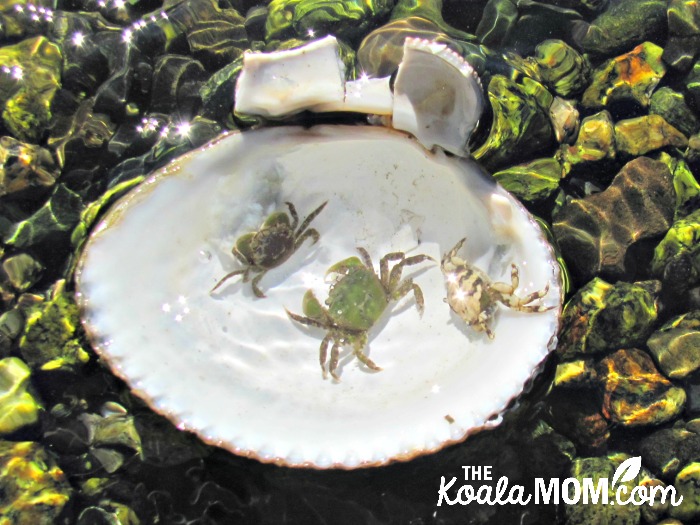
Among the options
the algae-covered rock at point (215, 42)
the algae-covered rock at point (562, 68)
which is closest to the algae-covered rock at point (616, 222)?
the algae-covered rock at point (562, 68)

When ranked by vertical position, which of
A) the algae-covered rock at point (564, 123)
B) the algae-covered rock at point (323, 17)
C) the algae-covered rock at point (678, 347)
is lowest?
the algae-covered rock at point (678, 347)

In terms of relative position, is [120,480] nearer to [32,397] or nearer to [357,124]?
[32,397]

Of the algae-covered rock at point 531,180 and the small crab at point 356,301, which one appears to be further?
the algae-covered rock at point 531,180

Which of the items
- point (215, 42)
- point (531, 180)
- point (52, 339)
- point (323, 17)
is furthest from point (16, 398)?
point (531, 180)

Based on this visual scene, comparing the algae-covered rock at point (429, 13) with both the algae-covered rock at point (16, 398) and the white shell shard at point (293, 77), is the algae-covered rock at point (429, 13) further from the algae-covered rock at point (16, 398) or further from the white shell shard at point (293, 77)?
the algae-covered rock at point (16, 398)

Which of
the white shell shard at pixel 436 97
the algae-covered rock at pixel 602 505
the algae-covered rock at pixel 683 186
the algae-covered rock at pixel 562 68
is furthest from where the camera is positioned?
the algae-covered rock at pixel 562 68

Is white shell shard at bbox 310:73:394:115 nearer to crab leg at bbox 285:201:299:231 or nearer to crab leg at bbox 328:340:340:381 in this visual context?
crab leg at bbox 285:201:299:231

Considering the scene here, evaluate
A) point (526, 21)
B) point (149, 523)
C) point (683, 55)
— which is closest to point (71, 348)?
point (149, 523)

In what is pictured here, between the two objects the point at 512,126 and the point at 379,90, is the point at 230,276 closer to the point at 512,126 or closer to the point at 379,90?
the point at 379,90
